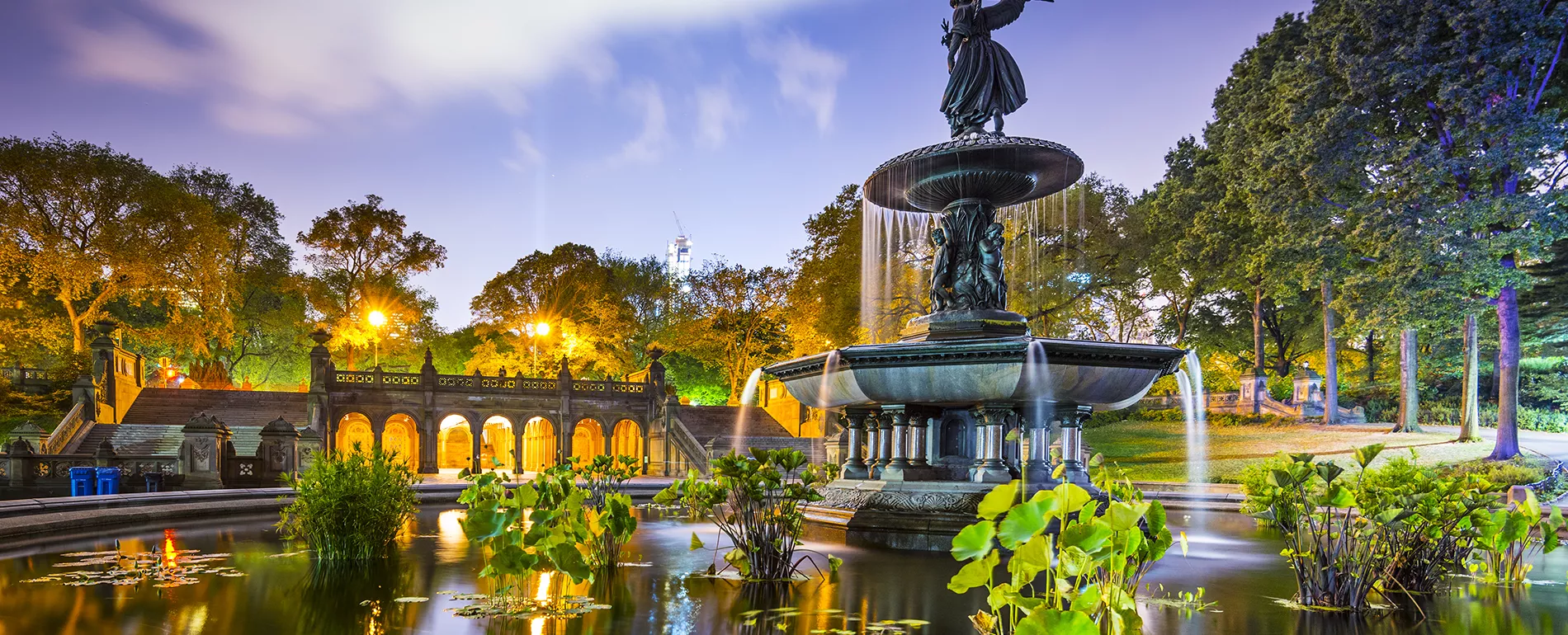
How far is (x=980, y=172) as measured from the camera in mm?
9414

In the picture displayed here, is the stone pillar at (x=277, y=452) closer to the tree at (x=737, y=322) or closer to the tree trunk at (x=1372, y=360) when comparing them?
the tree at (x=737, y=322)

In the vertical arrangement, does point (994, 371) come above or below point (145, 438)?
above

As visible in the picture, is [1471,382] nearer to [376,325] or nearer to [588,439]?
[588,439]

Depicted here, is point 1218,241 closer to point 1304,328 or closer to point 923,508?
point 1304,328

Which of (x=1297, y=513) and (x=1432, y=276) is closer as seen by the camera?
(x=1297, y=513)

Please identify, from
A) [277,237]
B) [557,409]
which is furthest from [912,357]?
[277,237]

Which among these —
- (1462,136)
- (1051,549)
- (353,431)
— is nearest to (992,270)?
(1051,549)

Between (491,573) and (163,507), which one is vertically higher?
(491,573)

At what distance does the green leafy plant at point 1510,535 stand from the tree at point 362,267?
1641 inches

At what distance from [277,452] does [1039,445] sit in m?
16.8

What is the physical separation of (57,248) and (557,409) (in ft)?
58.0

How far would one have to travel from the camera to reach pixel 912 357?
822cm

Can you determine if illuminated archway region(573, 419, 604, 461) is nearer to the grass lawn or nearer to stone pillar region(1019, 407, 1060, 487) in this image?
the grass lawn

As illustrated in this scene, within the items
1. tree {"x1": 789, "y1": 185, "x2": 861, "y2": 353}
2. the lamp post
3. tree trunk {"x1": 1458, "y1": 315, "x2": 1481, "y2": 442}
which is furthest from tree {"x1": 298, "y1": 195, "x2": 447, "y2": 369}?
tree trunk {"x1": 1458, "y1": 315, "x2": 1481, "y2": 442}
